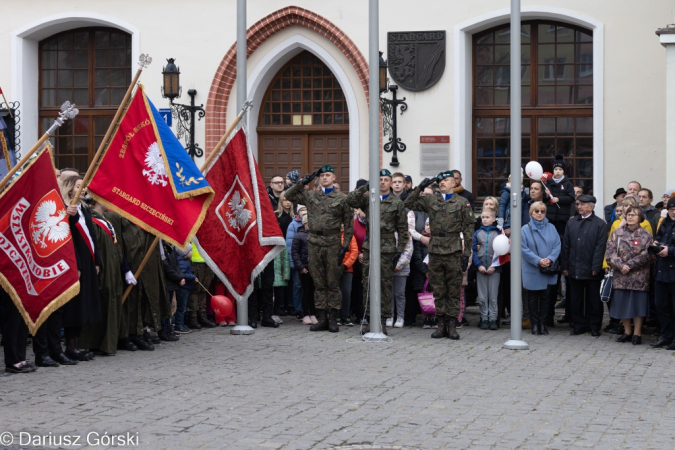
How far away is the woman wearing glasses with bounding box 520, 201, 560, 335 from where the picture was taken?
1301cm

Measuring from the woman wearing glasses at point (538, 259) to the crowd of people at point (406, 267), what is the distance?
1 cm

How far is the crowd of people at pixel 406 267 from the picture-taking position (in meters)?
11.3

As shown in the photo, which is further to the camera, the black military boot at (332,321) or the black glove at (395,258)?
the black glove at (395,258)

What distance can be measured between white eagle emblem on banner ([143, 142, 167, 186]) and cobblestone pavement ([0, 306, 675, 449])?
181 cm

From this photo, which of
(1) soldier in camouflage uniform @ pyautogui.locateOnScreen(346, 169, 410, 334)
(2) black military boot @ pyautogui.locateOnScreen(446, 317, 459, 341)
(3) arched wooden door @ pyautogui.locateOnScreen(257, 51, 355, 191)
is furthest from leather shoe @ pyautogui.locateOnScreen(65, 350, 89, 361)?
(3) arched wooden door @ pyautogui.locateOnScreen(257, 51, 355, 191)

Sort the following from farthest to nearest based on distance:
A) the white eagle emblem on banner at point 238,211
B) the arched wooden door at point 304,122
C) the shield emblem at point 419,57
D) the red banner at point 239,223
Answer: the arched wooden door at point 304,122
the shield emblem at point 419,57
the white eagle emblem on banner at point 238,211
the red banner at point 239,223

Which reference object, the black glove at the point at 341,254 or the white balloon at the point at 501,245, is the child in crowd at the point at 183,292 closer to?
the black glove at the point at 341,254

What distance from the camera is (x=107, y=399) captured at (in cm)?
836

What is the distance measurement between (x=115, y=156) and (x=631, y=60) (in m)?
10.1

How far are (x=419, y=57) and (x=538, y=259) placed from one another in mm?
6323

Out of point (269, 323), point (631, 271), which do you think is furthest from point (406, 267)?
point (631, 271)

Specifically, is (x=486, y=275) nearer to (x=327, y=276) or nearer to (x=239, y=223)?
(x=327, y=276)

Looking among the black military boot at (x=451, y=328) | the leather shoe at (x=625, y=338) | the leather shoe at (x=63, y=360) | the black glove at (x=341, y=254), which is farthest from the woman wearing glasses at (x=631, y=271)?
the leather shoe at (x=63, y=360)

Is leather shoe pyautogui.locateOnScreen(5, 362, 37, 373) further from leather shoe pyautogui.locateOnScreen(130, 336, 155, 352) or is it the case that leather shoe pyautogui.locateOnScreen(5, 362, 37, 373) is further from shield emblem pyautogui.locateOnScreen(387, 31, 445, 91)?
shield emblem pyautogui.locateOnScreen(387, 31, 445, 91)
